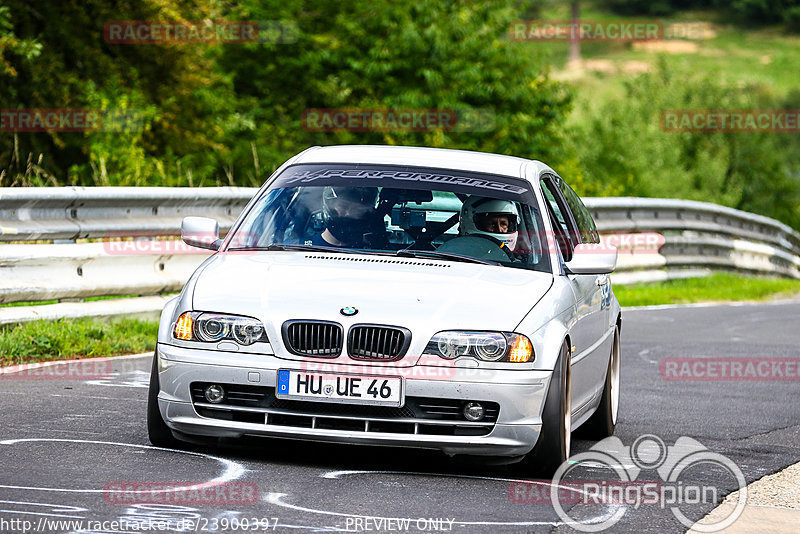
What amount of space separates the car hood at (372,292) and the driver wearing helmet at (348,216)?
30 centimetres

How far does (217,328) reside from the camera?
632 cm

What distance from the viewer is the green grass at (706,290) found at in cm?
1855

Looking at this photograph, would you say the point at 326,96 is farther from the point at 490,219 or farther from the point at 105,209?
the point at 490,219

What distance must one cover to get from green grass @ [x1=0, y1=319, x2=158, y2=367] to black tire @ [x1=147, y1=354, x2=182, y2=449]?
10.3ft

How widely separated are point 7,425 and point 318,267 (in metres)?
1.75

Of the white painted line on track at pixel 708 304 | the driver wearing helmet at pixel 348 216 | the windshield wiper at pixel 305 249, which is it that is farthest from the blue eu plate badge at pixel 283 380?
the white painted line on track at pixel 708 304

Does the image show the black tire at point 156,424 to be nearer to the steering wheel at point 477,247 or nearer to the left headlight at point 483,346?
the left headlight at point 483,346

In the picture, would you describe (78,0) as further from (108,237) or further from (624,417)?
(624,417)

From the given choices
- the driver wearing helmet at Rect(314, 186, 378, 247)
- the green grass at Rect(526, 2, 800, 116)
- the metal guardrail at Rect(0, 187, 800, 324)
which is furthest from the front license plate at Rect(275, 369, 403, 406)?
the green grass at Rect(526, 2, 800, 116)

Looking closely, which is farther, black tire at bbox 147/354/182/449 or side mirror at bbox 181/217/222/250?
side mirror at bbox 181/217/222/250

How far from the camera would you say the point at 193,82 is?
28625 millimetres

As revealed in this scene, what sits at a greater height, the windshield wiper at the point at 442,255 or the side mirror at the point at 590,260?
the windshield wiper at the point at 442,255

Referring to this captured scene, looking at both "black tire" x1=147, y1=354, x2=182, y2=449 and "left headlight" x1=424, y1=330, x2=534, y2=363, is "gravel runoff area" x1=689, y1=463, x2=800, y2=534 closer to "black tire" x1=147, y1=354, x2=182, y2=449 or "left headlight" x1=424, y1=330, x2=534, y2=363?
"left headlight" x1=424, y1=330, x2=534, y2=363

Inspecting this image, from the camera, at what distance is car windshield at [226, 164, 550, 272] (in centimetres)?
720
